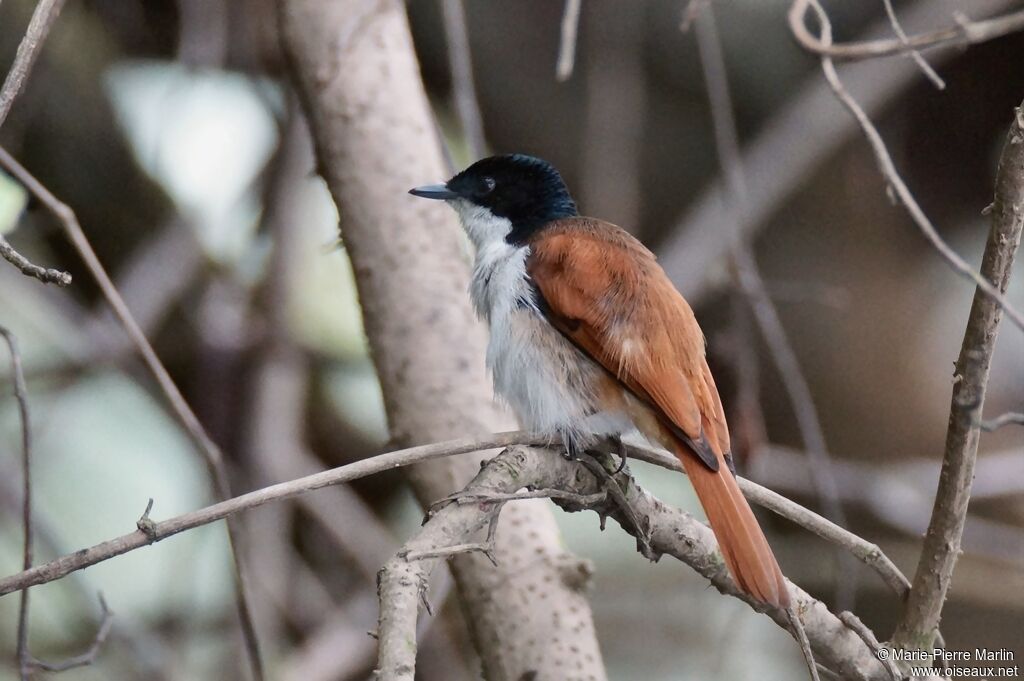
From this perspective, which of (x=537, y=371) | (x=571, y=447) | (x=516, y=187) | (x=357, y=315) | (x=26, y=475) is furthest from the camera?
(x=357, y=315)

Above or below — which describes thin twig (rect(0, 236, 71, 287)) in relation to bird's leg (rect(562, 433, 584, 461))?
below

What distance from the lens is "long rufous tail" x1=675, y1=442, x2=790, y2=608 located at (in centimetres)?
188

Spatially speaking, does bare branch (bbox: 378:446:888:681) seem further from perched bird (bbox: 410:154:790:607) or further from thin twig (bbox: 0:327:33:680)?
thin twig (bbox: 0:327:33:680)

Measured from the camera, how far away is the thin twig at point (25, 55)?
5.52 feet

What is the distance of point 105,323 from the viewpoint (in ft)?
13.8

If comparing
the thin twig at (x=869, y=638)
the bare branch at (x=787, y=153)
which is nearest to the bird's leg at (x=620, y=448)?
the thin twig at (x=869, y=638)

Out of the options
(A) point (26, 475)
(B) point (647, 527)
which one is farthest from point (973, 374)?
(A) point (26, 475)

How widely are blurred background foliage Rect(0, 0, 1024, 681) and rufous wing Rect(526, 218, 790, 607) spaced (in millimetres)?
1124

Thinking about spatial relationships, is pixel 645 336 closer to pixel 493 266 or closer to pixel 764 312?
pixel 493 266

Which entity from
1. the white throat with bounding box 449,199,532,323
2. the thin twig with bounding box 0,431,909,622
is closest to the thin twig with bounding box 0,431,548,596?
the thin twig with bounding box 0,431,909,622

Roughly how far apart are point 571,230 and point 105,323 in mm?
2200

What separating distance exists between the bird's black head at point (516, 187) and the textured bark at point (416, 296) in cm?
20

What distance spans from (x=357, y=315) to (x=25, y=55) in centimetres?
279

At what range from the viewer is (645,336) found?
241cm
